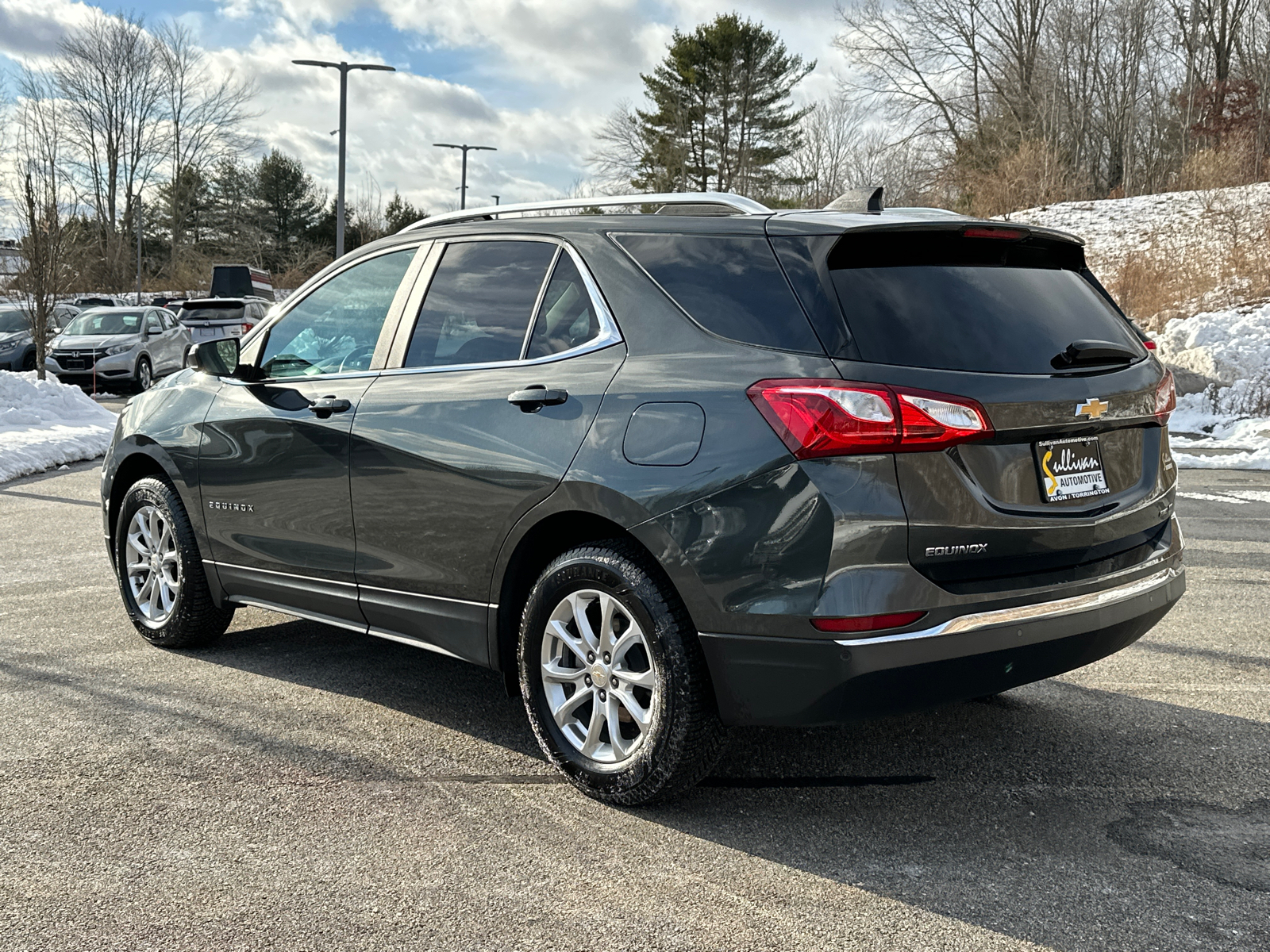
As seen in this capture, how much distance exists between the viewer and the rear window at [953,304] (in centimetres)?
324

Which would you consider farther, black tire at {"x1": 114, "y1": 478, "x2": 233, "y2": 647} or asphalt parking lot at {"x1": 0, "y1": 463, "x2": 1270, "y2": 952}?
black tire at {"x1": 114, "y1": 478, "x2": 233, "y2": 647}

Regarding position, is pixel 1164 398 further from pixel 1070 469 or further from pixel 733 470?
pixel 733 470

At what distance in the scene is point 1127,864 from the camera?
10.5 ft

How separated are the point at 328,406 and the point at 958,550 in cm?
252

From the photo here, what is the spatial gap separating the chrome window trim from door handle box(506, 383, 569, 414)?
4.5 inches

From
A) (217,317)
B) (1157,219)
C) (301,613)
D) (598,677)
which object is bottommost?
(301,613)

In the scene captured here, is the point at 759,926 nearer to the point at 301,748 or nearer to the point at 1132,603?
Answer: the point at 1132,603

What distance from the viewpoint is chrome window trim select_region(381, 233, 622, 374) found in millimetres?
3750

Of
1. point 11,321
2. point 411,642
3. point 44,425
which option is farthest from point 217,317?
point 411,642

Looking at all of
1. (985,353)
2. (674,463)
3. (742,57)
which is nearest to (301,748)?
(674,463)

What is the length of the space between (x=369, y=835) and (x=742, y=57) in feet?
174

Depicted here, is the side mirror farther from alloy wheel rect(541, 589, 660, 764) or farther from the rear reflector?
the rear reflector

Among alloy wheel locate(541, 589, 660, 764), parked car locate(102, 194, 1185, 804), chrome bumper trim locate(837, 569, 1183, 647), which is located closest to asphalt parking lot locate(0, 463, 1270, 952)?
alloy wheel locate(541, 589, 660, 764)

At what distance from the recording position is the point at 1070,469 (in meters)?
3.39
